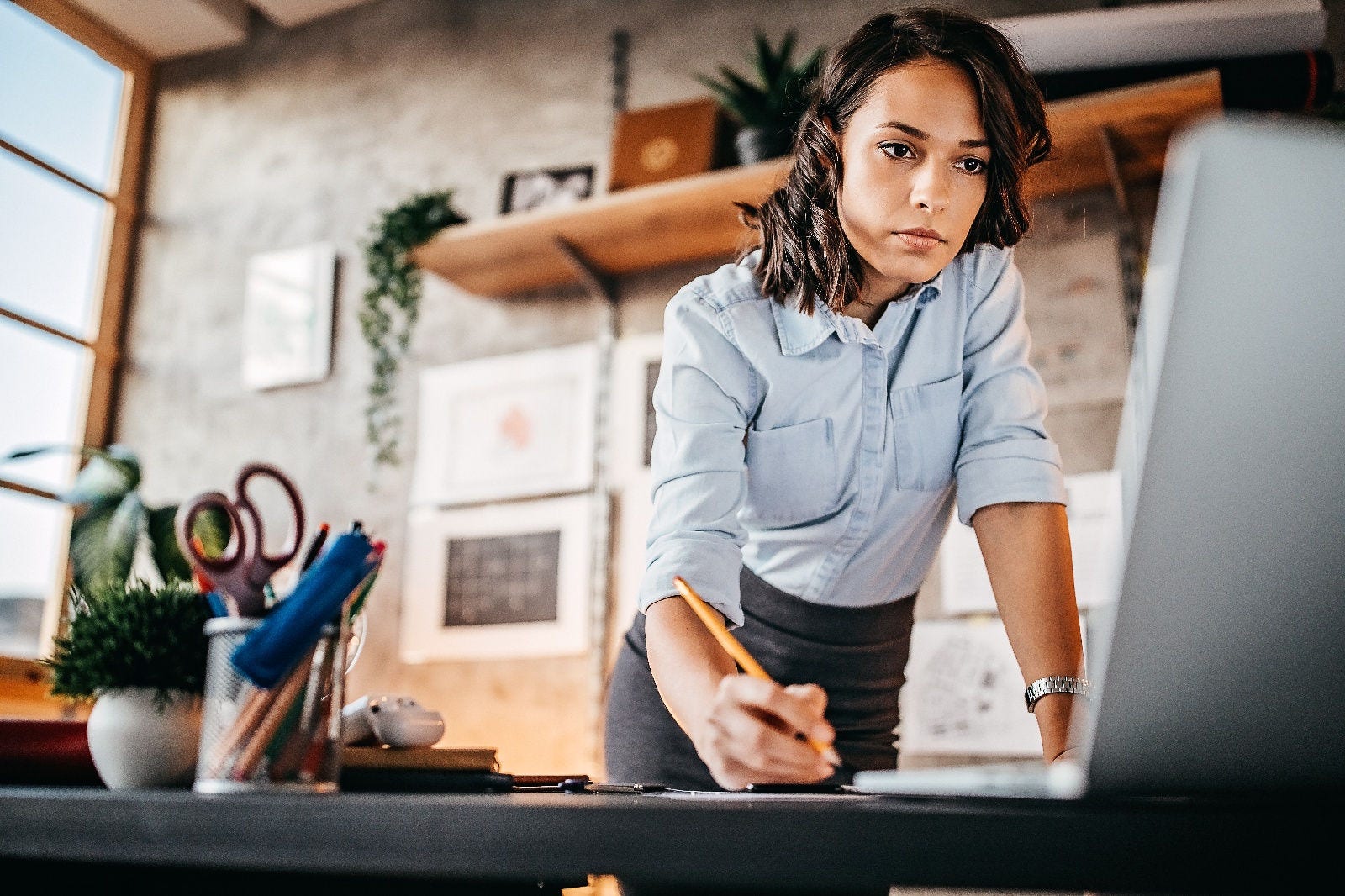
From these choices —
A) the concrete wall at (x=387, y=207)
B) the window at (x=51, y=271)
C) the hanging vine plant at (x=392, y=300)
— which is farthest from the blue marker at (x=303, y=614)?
the window at (x=51, y=271)

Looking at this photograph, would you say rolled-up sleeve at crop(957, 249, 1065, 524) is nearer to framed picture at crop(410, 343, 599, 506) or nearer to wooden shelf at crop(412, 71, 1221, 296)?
wooden shelf at crop(412, 71, 1221, 296)

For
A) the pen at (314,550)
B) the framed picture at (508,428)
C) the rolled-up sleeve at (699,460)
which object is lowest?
the pen at (314,550)

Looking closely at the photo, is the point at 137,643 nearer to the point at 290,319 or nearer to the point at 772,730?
the point at 772,730

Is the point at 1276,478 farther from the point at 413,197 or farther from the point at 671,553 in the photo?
the point at 413,197

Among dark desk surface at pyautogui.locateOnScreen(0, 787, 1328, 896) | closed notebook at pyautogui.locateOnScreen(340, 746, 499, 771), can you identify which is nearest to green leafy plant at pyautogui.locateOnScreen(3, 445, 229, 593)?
closed notebook at pyautogui.locateOnScreen(340, 746, 499, 771)

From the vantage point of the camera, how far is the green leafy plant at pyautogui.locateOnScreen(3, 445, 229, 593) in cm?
298

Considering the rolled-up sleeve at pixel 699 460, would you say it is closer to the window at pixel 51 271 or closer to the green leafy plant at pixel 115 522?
the green leafy plant at pixel 115 522

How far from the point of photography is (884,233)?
98 cm

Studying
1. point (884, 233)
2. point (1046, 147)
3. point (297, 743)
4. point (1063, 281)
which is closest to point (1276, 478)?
point (297, 743)

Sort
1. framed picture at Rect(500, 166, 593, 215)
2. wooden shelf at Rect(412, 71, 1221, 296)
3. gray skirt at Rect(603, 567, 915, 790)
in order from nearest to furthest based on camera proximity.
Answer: gray skirt at Rect(603, 567, 915, 790)
wooden shelf at Rect(412, 71, 1221, 296)
framed picture at Rect(500, 166, 593, 215)

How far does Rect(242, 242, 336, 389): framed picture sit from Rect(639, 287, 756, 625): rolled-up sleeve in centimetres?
266

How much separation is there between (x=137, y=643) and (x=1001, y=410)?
2.44 feet

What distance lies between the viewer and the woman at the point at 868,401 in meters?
0.95

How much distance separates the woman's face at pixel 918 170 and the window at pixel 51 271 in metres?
3.30
